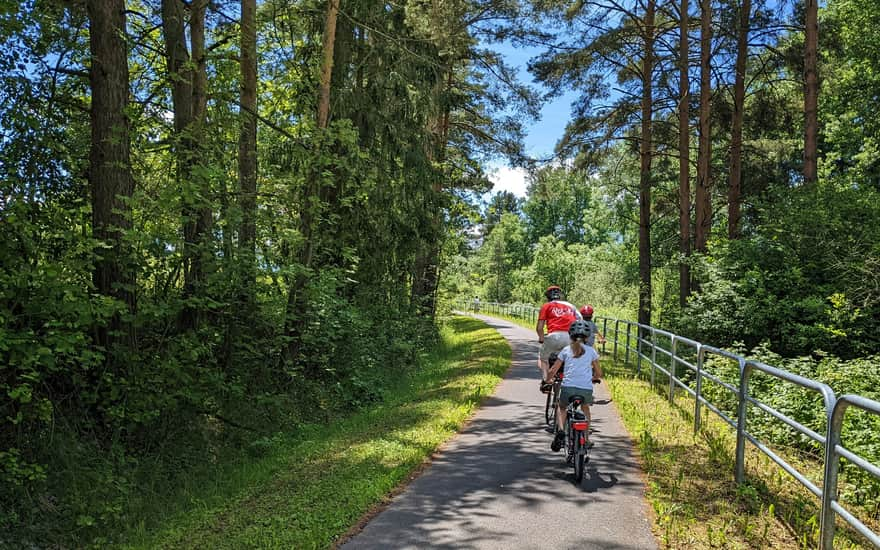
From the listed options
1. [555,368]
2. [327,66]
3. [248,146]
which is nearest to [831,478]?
[555,368]

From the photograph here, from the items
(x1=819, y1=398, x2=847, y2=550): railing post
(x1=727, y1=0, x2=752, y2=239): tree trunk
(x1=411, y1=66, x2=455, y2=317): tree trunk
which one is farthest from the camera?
(x1=411, y1=66, x2=455, y2=317): tree trunk

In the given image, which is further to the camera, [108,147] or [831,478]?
[108,147]

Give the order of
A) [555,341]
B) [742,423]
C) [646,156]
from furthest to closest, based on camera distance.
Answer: [646,156], [555,341], [742,423]

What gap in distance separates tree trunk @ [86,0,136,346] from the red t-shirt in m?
5.59

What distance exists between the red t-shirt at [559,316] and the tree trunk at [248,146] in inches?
169

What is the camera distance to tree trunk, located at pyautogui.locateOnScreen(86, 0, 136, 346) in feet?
24.8

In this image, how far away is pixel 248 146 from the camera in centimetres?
1059

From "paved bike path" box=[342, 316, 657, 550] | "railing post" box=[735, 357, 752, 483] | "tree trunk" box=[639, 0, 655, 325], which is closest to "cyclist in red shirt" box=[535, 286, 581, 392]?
"paved bike path" box=[342, 316, 657, 550]

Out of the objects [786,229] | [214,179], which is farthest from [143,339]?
[786,229]

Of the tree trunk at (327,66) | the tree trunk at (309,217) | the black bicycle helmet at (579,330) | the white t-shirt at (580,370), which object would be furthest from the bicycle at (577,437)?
the tree trunk at (327,66)

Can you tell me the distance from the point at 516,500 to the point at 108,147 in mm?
6320

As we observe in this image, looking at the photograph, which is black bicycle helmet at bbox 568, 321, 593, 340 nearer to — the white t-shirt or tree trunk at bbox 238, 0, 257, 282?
the white t-shirt

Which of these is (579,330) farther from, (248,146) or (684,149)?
(684,149)

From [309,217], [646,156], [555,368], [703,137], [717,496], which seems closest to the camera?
[717,496]
